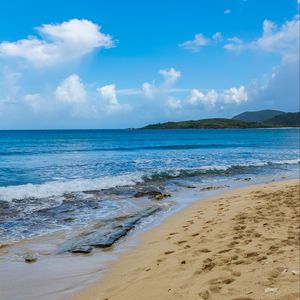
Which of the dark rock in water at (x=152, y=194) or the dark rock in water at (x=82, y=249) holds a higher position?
the dark rock in water at (x=82, y=249)

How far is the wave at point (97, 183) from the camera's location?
610 inches

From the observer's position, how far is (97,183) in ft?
60.5

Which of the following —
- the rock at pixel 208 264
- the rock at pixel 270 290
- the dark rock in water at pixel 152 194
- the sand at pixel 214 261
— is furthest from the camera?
the dark rock in water at pixel 152 194

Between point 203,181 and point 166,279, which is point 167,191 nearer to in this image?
point 203,181

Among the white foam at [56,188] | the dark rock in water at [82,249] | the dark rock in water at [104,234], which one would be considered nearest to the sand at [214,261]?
the dark rock in water at [104,234]

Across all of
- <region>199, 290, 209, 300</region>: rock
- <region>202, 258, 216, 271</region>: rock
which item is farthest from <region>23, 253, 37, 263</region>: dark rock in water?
<region>199, 290, 209, 300</region>: rock

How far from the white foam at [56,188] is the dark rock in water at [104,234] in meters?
5.81

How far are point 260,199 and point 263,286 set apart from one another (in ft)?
29.3

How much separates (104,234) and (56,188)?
8.38 metres

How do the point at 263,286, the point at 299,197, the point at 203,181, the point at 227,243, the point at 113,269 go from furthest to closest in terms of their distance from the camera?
the point at 203,181, the point at 299,197, the point at 227,243, the point at 113,269, the point at 263,286

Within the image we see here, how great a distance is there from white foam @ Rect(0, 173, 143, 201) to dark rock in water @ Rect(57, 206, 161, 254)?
19.1ft

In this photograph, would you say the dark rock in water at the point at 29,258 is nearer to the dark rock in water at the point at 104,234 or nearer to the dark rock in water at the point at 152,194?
the dark rock in water at the point at 104,234

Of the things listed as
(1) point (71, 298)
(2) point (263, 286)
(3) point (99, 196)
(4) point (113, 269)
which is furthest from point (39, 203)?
(2) point (263, 286)

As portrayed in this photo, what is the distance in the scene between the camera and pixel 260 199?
13297mm
